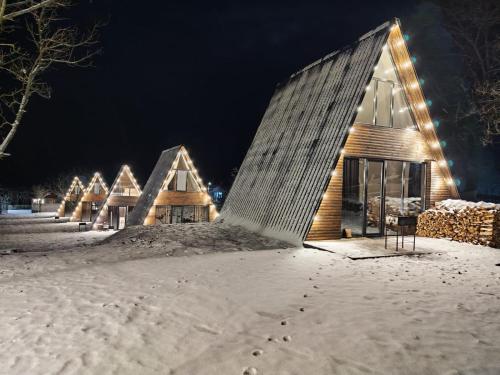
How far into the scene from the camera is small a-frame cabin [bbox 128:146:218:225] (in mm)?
21031

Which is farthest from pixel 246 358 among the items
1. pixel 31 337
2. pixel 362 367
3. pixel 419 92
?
pixel 419 92

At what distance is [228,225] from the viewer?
14781 millimetres

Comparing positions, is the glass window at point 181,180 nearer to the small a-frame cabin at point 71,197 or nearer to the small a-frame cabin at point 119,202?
the small a-frame cabin at point 119,202

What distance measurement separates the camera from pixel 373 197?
492 inches

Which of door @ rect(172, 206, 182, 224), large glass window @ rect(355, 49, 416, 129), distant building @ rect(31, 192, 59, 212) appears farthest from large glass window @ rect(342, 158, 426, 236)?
distant building @ rect(31, 192, 59, 212)

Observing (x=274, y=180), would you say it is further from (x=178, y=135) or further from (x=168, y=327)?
(x=178, y=135)

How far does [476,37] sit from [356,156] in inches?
841

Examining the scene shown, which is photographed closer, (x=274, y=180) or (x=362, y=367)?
(x=362, y=367)

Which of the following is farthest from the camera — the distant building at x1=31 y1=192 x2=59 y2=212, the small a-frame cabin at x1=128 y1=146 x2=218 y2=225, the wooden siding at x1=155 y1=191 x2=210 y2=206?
the distant building at x1=31 y1=192 x2=59 y2=212

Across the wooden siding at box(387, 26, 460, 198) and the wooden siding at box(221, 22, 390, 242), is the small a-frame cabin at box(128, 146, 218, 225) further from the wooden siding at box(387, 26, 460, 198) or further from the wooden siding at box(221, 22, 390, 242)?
the wooden siding at box(387, 26, 460, 198)

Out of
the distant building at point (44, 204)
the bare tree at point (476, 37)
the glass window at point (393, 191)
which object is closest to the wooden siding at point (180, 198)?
the glass window at point (393, 191)

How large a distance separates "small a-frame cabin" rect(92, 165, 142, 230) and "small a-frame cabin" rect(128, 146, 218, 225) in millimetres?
5242

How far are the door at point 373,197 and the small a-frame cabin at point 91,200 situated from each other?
28954mm

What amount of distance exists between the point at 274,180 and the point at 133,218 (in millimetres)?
13372
